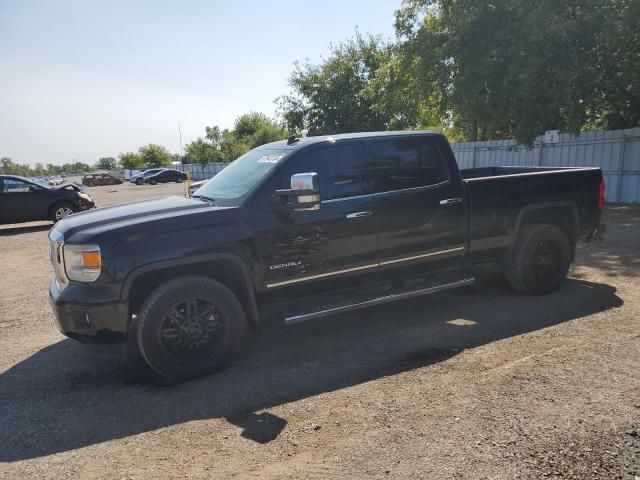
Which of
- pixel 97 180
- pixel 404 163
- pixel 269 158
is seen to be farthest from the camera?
pixel 97 180

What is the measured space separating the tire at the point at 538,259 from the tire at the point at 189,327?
3448 millimetres

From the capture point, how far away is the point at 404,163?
16.9ft

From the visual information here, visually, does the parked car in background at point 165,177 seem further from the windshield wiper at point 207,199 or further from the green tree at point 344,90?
the windshield wiper at point 207,199

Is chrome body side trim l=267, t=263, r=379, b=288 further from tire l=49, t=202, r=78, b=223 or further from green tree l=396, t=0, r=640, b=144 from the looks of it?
tire l=49, t=202, r=78, b=223

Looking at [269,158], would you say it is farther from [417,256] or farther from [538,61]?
[538,61]

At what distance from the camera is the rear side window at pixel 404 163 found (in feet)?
16.3

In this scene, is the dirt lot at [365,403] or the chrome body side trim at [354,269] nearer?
the dirt lot at [365,403]

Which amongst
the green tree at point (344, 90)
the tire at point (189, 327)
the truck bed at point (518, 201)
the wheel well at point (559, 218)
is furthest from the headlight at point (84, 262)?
the green tree at point (344, 90)

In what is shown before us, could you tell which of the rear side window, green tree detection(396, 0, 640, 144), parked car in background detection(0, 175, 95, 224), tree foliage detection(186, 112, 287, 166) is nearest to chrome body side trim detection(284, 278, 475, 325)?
the rear side window

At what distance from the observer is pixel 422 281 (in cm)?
534

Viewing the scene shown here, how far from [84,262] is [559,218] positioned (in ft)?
17.7

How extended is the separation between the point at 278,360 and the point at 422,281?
189 cm

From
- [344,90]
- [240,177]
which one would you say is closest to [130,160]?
[344,90]

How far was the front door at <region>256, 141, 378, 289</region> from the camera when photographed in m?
4.38
